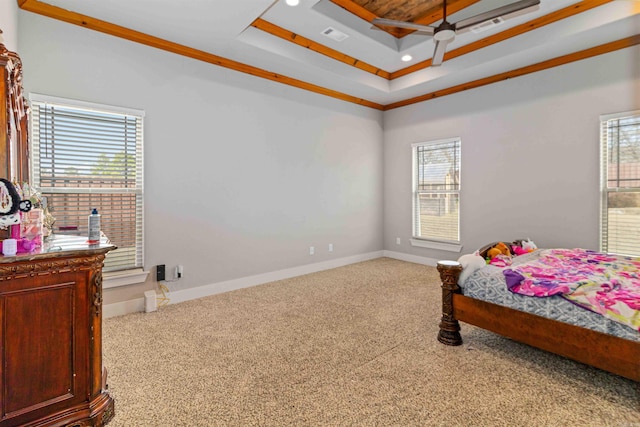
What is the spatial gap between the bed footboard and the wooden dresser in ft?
7.81

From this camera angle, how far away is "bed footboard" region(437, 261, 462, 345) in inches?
101

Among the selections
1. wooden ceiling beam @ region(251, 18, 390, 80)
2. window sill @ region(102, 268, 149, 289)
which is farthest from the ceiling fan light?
window sill @ region(102, 268, 149, 289)

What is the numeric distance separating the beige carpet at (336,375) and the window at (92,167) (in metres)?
0.98

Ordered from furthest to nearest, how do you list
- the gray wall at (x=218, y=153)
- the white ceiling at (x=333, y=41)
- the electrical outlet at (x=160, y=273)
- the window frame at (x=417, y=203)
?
1. the window frame at (x=417, y=203)
2. the electrical outlet at (x=160, y=273)
3. the gray wall at (x=218, y=153)
4. the white ceiling at (x=333, y=41)

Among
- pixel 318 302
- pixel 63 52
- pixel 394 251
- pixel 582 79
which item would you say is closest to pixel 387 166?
pixel 394 251

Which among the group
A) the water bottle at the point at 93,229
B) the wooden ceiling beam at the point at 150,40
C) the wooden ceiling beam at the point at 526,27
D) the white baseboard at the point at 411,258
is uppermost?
the wooden ceiling beam at the point at 526,27

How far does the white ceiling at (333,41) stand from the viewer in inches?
116

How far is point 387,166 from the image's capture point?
6.10 m

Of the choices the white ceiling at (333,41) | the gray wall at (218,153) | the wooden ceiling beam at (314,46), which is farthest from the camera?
the wooden ceiling beam at (314,46)

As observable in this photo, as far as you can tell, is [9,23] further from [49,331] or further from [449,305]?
[449,305]

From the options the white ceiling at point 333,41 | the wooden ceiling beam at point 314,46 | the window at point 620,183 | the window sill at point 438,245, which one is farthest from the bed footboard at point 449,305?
the wooden ceiling beam at point 314,46

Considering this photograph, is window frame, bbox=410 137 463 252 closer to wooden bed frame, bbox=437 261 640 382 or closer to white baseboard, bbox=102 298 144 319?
wooden bed frame, bbox=437 261 640 382

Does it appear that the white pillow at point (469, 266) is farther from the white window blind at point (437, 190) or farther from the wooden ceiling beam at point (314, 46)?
the wooden ceiling beam at point (314, 46)

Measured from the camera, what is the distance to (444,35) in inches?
115
